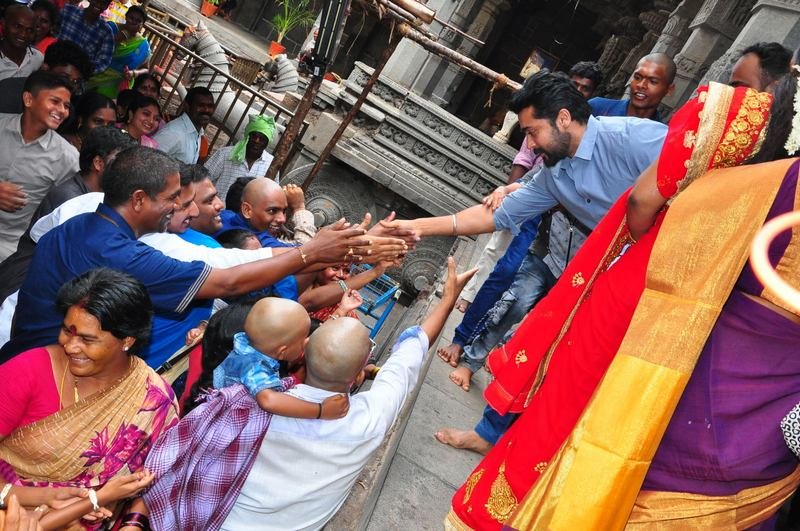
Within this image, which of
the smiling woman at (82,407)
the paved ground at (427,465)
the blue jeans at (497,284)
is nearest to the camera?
the smiling woman at (82,407)

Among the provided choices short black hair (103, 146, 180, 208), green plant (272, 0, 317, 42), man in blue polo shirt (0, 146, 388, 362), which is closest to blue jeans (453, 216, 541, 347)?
man in blue polo shirt (0, 146, 388, 362)

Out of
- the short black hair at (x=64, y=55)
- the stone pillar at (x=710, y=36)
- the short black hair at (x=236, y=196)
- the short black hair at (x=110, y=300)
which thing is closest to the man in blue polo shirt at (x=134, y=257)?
the short black hair at (x=110, y=300)

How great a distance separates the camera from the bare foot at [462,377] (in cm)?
381

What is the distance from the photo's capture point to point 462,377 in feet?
12.6

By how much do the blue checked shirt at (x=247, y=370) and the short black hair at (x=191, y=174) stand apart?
129 cm

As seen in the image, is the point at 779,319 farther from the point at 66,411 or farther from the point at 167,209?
the point at 167,209

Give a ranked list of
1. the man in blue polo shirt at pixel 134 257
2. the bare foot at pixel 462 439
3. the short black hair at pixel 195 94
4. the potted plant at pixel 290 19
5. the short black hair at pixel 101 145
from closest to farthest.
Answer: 1. the man in blue polo shirt at pixel 134 257
2. the bare foot at pixel 462 439
3. the short black hair at pixel 101 145
4. the short black hair at pixel 195 94
5. the potted plant at pixel 290 19

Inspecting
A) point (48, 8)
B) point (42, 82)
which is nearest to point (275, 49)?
point (48, 8)

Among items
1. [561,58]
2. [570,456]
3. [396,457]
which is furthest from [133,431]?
[561,58]

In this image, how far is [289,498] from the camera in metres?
2.05

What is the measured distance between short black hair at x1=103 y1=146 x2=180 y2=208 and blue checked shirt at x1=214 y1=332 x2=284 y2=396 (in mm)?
783

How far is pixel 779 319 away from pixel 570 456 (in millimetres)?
568

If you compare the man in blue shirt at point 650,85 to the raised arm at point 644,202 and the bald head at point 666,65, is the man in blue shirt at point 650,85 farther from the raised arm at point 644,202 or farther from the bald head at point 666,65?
the raised arm at point 644,202

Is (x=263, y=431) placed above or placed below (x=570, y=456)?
below
